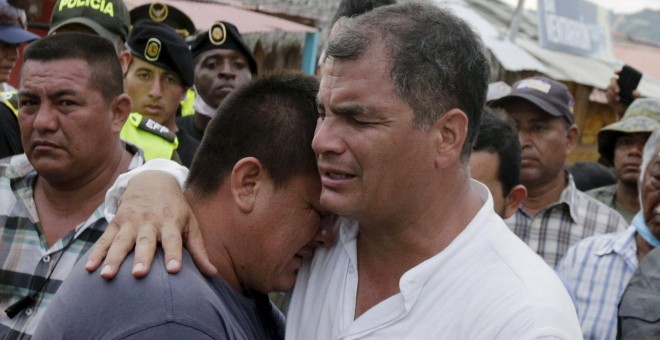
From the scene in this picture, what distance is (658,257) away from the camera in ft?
11.8

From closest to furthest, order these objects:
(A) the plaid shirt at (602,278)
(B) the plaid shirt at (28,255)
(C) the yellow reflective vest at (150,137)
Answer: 1. (B) the plaid shirt at (28,255)
2. (A) the plaid shirt at (602,278)
3. (C) the yellow reflective vest at (150,137)

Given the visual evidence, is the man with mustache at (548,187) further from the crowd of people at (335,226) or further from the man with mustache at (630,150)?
the crowd of people at (335,226)

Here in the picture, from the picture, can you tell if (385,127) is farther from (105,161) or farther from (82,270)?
(105,161)

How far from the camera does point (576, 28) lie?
1344 cm

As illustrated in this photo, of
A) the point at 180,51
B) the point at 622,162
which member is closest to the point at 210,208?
the point at 180,51

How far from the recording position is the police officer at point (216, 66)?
6168 mm

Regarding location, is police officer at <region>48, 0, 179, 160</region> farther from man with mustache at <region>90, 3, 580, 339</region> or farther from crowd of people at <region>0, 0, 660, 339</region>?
man with mustache at <region>90, 3, 580, 339</region>

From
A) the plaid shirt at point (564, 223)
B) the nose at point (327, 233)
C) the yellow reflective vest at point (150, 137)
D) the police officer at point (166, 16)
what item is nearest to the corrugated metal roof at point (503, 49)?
the police officer at point (166, 16)

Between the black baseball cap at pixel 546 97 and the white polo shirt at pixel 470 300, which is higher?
the white polo shirt at pixel 470 300

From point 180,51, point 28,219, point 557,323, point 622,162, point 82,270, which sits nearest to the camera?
point 557,323

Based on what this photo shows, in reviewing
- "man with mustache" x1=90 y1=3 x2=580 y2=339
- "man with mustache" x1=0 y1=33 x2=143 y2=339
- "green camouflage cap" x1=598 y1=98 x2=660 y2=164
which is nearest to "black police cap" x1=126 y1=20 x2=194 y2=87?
"man with mustache" x1=0 y1=33 x2=143 y2=339

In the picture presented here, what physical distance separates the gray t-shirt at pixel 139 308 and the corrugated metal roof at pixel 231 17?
262 inches

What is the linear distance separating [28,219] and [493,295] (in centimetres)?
220

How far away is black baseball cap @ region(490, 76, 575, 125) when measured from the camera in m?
5.10
